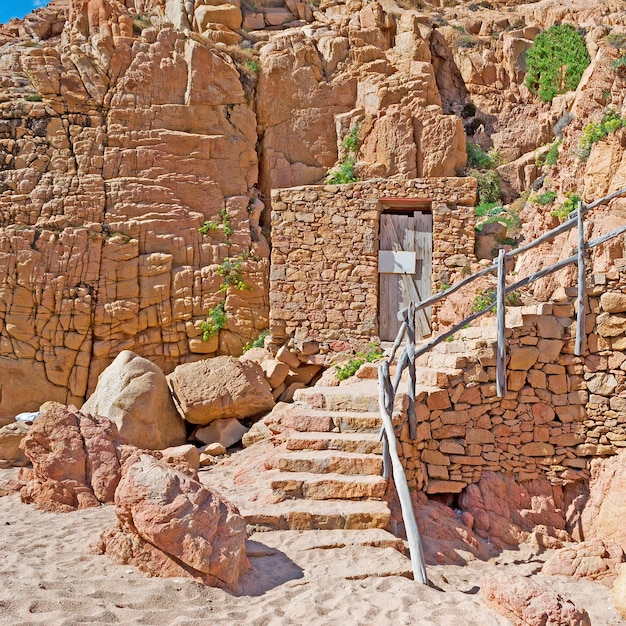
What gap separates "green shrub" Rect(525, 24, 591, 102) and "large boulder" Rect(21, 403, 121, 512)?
13470mm

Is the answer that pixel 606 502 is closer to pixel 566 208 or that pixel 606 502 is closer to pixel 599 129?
pixel 566 208

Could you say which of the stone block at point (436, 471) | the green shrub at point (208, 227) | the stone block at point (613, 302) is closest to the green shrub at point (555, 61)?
the green shrub at point (208, 227)

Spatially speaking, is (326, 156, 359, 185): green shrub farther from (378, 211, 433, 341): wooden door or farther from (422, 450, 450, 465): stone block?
(422, 450, 450, 465): stone block

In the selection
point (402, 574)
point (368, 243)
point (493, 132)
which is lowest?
point (402, 574)

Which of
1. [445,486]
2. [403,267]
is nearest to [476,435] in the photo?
[445,486]

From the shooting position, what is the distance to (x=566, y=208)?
1018 centimetres

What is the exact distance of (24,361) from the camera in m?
13.4

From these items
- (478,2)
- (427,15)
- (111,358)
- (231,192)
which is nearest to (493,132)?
(427,15)

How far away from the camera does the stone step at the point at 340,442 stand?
21.7ft

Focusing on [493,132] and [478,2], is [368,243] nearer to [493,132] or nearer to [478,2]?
[493,132]

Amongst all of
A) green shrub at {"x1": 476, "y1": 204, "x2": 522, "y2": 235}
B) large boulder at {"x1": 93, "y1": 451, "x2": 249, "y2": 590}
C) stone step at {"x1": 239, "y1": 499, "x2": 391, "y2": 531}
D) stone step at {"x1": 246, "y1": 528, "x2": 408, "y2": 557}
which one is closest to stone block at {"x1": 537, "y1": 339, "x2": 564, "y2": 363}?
stone step at {"x1": 239, "y1": 499, "x2": 391, "y2": 531}

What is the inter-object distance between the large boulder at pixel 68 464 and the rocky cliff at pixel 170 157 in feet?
23.2

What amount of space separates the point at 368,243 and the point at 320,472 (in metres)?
5.39

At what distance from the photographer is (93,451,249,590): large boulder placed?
445 cm
